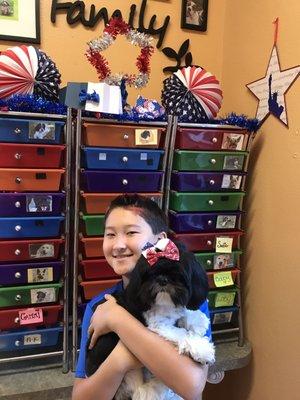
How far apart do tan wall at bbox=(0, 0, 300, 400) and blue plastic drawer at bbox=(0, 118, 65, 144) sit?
0.54 m

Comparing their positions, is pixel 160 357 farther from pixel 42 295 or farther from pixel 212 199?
pixel 212 199

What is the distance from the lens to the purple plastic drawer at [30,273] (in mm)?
1397

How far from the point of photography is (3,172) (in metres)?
1.33

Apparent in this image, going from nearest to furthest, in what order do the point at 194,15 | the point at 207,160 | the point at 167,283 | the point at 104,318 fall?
the point at 167,283, the point at 104,318, the point at 207,160, the point at 194,15

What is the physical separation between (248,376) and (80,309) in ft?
2.88

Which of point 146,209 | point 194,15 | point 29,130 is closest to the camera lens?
point 146,209

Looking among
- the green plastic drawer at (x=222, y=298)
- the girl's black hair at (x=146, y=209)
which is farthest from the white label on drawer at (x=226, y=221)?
the girl's black hair at (x=146, y=209)

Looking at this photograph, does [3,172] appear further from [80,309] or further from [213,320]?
[213,320]

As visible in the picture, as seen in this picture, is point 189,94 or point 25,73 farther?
point 189,94

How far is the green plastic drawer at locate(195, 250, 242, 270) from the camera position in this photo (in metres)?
1.62

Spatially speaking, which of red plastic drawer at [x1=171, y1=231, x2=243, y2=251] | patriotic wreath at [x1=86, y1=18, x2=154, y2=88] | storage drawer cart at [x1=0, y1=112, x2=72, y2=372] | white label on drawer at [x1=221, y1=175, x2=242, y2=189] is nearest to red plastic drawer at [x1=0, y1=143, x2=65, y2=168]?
storage drawer cart at [x1=0, y1=112, x2=72, y2=372]

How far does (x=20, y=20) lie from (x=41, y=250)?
1.01 meters

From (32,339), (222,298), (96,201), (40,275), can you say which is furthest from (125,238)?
(222,298)

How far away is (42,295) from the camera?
145cm
